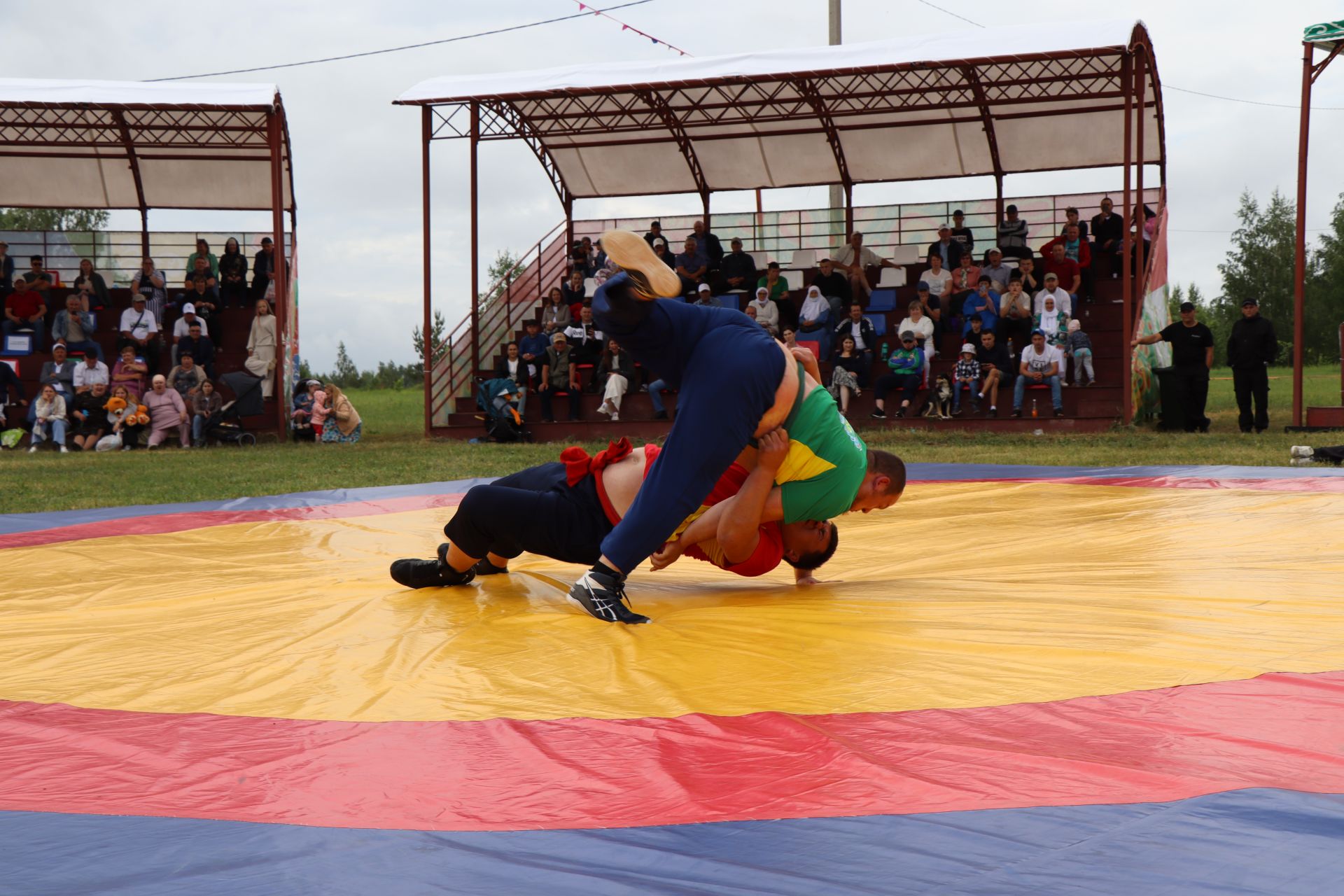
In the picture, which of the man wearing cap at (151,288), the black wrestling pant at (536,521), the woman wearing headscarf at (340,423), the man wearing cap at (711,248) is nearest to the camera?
the black wrestling pant at (536,521)

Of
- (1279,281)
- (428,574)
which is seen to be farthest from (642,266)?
(1279,281)

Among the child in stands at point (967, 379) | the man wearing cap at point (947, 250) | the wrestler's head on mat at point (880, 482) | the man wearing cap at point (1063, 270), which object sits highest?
the man wearing cap at point (947, 250)

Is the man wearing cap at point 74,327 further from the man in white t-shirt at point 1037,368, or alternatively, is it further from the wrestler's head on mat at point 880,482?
the wrestler's head on mat at point 880,482

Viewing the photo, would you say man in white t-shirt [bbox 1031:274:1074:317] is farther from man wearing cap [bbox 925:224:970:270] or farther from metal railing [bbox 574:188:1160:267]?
metal railing [bbox 574:188:1160:267]

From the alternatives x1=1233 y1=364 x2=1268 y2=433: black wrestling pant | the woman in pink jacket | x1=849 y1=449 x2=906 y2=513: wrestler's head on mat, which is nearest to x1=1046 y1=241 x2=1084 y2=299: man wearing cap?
x1=1233 y1=364 x2=1268 y2=433: black wrestling pant

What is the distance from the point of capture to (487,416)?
13.7 metres

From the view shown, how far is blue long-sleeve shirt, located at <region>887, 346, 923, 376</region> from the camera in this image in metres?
13.0

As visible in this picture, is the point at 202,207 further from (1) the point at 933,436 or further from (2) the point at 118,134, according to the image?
(1) the point at 933,436

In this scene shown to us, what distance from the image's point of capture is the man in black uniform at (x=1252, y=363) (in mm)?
11773

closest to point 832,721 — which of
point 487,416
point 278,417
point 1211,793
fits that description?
point 1211,793

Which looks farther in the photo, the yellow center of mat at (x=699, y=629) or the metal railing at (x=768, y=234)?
the metal railing at (x=768, y=234)

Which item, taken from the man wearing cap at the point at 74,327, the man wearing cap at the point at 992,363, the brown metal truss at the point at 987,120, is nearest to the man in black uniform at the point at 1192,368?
the man wearing cap at the point at 992,363

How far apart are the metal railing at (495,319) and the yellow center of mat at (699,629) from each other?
1102 centimetres

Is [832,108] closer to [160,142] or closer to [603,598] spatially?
[160,142]
